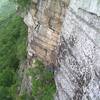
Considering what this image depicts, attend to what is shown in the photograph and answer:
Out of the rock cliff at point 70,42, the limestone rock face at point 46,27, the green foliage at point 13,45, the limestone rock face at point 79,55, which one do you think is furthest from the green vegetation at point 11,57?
the limestone rock face at point 79,55

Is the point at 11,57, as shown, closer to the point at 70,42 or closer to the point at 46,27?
the point at 46,27

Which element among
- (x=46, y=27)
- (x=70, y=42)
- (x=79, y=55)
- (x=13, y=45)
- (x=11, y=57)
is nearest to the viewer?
(x=79, y=55)

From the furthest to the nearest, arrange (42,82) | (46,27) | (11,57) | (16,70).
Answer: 1. (11,57)
2. (16,70)
3. (42,82)
4. (46,27)

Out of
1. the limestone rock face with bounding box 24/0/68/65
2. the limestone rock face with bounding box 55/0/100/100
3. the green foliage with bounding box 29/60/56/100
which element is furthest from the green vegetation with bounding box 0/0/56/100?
the limestone rock face with bounding box 55/0/100/100

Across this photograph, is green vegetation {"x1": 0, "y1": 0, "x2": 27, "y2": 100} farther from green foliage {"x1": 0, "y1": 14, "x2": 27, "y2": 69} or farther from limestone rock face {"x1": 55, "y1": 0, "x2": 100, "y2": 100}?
limestone rock face {"x1": 55, "y1": 0, "x2": 100, "y2": 100}

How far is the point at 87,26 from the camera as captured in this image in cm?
976

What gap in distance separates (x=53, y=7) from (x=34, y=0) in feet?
7.28

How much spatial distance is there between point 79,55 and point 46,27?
4.12m

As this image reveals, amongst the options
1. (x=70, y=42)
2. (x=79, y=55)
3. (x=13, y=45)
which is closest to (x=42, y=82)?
(x=70, y=42)

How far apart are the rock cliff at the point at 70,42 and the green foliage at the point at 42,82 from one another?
1.27 feet

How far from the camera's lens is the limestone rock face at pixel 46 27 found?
527 inches

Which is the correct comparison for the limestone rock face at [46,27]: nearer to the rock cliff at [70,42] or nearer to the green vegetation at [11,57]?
the rock cliff at [70,42]

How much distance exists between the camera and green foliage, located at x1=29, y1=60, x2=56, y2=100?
44.6ft

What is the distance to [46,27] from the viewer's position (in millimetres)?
14250
